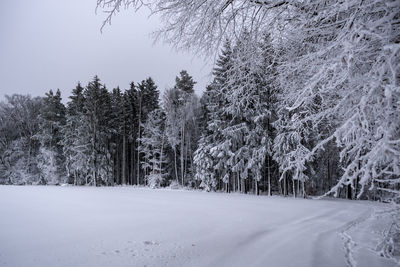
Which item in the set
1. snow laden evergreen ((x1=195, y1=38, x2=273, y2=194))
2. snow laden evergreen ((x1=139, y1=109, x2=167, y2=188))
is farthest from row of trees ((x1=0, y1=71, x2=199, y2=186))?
snow laden evergreen ((x1=195, y1=38, x2=273, y2=194))

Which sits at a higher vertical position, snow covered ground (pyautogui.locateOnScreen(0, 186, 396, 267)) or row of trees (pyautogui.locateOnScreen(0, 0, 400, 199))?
row of trees (pyautogui.locateOnScreen(0, 0, 400, 199))

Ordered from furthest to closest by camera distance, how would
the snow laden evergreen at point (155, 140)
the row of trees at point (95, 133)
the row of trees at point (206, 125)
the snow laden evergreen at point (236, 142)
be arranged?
1. the row of trees at point (95, 133)
2. the snow laden evergreen at point (155, 140)
3. the snow laden evergreen at point (236, 142)
4. the row of trees at point (206, 125)

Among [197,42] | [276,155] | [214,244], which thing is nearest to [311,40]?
[197,42]

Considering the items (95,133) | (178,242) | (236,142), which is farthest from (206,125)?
(178,242)

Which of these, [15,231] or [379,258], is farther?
[15,231]

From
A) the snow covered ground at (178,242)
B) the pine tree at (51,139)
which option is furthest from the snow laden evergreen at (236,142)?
the pine tree at (51,139)

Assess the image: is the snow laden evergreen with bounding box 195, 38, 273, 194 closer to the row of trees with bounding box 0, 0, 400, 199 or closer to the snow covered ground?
the row of trees with bounding box 0, 0, 400, 199

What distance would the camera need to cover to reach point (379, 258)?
13.6 ft

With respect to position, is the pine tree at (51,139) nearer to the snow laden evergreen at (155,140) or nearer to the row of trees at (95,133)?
the row of trees at (95,133)

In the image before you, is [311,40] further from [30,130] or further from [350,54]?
[30,130]

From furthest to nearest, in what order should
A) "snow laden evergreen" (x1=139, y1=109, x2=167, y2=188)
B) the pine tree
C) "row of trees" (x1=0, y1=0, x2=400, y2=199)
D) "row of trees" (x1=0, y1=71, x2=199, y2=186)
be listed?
the pine tree → "row of trees" (x1=0, y1=71, x2=199, y2=186) → "snow laden evergreen" (x1=139, y1=109, x2=167, y2=188) → "row of trees" (x1=0, y1=0, x2=400, y2=199)

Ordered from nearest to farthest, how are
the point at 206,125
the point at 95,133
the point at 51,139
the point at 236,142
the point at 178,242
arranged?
the point at 178,242, the point at 236,142, the point at 206,125, the point at 95,133, the point at 51,139

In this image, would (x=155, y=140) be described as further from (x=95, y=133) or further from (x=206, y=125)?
(x=95, y=133)

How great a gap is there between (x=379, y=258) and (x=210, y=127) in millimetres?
18501
